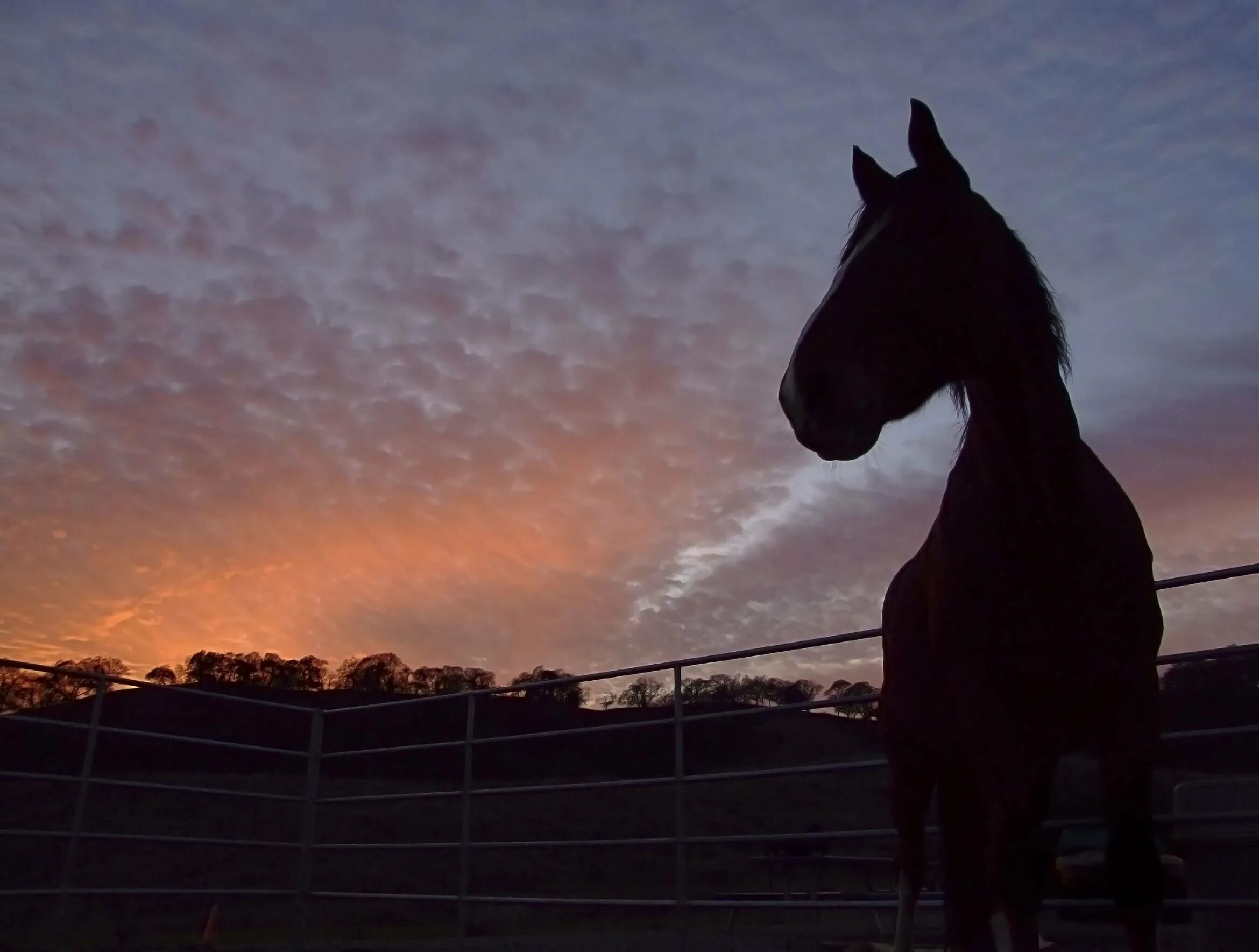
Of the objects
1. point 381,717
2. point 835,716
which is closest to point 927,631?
point 835,716

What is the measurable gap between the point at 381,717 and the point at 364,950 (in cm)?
769

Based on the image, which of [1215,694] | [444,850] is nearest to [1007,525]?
[1215,694]

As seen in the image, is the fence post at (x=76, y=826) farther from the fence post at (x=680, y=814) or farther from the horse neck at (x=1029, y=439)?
the horse neck at (x=1029, y=439)

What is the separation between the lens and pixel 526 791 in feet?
14.3

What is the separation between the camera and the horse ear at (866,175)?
1.73 m

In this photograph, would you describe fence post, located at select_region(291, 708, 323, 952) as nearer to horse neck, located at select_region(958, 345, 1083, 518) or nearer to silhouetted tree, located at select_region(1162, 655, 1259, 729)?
silhouetted tree, located at select_region(1162, 655, 1259, 729)

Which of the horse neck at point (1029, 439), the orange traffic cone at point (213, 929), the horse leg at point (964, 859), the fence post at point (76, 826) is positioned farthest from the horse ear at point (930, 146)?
the orange traffic cone at point (213, 929)

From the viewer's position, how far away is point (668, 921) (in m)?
13.5

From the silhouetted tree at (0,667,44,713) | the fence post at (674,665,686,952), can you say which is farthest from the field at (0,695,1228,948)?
the fence post at (674,665,686,952)

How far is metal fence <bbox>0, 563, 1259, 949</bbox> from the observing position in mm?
2746

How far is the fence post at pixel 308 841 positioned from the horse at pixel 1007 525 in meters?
4.32

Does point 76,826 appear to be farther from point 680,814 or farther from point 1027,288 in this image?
point 1027,288

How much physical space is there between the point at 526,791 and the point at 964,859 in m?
2.63

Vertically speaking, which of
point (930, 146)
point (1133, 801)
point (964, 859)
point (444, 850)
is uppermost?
point (930, 146)
